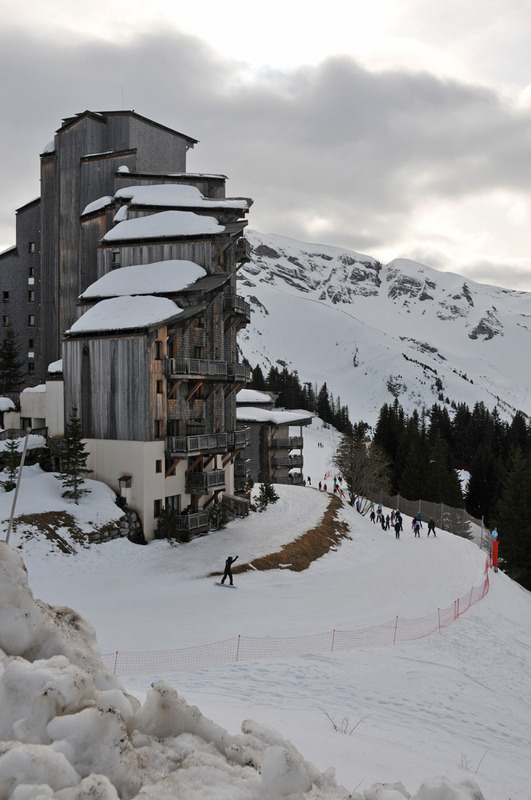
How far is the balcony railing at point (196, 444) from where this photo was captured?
3553cm

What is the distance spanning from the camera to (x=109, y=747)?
5875mm

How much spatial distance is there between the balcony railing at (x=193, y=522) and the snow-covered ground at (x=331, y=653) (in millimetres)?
1085

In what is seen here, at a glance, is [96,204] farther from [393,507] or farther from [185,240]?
[393,507]

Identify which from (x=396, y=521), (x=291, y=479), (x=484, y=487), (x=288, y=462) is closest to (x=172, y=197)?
(x=396, y=521)

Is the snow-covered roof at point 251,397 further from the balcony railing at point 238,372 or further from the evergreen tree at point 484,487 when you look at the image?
the evergreen tree at point 484,487

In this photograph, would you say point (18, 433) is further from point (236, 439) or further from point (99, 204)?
point (99, 204)

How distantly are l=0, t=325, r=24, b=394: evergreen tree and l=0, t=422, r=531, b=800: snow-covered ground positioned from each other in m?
26.6

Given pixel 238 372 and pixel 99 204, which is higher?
pixel 99 204

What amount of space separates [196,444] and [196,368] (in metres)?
4.66

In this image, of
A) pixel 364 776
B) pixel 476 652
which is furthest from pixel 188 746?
pixel 476 652

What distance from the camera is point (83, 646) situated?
8.31 m

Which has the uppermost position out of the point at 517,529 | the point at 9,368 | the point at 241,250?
the point at 241,250

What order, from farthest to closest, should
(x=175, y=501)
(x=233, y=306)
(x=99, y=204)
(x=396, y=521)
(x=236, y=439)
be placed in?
(x=99, y=204), (x=396, y=521), (x=233, y=306), (x=236, y=439), (x=175, y=501)

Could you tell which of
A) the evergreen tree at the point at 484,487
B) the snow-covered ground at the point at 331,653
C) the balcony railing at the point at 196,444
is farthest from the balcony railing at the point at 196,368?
the evergreen tree at the point at 484,487
